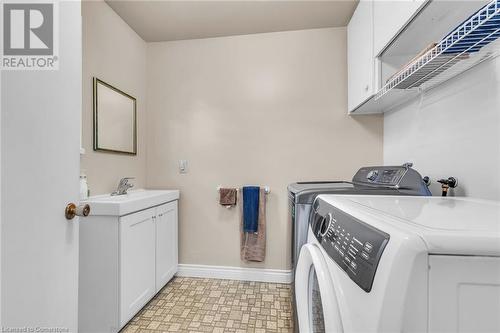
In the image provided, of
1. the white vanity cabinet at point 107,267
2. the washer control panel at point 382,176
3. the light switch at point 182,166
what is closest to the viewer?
the washer control panel at point 382,176

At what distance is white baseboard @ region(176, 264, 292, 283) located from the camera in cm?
234

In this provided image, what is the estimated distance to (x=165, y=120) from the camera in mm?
2521

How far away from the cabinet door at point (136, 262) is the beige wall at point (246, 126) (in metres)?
0.61

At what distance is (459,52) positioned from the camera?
37.8 inches

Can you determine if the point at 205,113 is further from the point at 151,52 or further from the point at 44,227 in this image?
the point at 44,227

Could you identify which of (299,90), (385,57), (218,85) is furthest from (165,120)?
(385,57)

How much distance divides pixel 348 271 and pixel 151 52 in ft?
8.97

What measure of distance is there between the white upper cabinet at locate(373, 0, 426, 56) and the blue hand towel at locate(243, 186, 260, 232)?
4.68 feet

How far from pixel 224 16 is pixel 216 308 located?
240cm

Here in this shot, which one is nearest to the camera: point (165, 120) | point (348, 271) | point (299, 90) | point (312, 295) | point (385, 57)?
point (348, 271)

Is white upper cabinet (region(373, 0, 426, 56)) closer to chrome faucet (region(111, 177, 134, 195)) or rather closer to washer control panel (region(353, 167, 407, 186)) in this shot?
washer control panel (region(353, 167, 407, 186))

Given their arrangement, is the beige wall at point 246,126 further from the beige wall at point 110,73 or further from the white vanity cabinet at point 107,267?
the white vanity cabinet at point 107,267

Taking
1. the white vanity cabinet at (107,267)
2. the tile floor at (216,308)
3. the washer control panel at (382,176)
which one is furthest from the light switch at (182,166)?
the washer control panel at (382,176)

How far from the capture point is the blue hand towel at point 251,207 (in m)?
2.29
